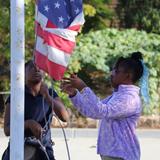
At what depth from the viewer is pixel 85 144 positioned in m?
9.96

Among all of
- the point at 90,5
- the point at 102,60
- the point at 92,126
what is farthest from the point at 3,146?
the point at 90,5

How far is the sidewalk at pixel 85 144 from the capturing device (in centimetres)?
909

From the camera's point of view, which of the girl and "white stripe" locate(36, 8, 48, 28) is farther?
the girl

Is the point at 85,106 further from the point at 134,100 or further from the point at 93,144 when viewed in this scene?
Answer: the point at 93,144

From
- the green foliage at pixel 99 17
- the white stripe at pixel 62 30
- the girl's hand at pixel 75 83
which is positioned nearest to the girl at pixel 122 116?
the girl's hand at pixel 75 83

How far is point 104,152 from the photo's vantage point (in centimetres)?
431

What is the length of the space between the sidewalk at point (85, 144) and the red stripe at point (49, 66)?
4.80 meters

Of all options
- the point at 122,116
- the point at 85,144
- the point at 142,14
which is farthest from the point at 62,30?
the point at 142,14

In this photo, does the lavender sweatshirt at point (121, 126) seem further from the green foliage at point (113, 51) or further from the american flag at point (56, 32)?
the green foliage at point (113, 51)

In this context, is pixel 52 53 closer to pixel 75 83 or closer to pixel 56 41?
pixel 56 41

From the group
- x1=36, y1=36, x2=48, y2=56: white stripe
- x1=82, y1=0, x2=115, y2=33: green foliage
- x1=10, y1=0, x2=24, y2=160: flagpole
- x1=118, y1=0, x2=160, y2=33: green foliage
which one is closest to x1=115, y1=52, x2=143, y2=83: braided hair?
x1=36, y1=36, x2=48, y2=56: white stripe

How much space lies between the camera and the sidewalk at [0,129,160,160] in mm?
9086

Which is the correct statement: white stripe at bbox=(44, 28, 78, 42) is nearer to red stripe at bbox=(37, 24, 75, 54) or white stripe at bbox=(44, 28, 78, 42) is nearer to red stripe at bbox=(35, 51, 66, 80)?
red stripe at bbox=(37, 24, 75, 54)

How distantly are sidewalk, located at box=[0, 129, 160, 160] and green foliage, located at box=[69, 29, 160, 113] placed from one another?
1482 mm
